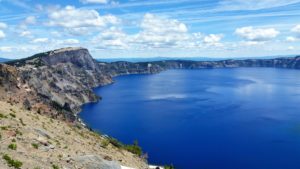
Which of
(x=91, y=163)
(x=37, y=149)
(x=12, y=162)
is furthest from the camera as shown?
(x=37, y=149)

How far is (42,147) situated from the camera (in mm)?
44469

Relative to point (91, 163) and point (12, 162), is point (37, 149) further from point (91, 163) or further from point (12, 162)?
point (12, 162)

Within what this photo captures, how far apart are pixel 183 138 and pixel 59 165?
6098 inches

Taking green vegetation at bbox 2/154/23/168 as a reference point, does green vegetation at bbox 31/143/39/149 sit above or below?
below

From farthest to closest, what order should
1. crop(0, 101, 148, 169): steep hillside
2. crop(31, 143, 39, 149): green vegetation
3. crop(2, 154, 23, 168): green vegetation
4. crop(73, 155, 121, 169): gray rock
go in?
1. crop(31, 143, 39, 149): green vegetation
2. crop(73, 155, 121, 169): gray rock
3. crop(0, 101, 148, 169): steep hillside
4. crop(2, 154, 23, 168): green vegetation

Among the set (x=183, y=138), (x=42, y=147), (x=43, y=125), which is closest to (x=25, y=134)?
(x=42, y=147)

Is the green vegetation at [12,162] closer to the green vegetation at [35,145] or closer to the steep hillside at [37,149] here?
the steep hillside at [37,149]

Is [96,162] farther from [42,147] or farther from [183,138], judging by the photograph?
[183,138]

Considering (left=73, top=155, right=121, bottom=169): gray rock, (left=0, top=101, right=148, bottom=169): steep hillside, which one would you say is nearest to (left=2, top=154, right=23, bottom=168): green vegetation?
(left=0, top=101, right=148, bottom=169): steep hillside

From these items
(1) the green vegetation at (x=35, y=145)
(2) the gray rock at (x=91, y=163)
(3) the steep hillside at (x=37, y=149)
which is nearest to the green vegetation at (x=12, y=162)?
(3) the steep hillside at (x=37, y=149)

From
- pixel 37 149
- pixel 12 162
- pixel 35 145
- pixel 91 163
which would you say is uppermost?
pixel 12 162

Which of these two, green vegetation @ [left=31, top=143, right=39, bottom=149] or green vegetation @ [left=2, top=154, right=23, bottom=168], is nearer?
green vegetation @ [left=2, top=154, right=23, bottom=168]

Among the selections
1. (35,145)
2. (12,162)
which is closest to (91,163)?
(35,145)

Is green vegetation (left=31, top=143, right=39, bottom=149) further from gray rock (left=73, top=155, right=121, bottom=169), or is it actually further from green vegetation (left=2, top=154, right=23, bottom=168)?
green vegetation (left=2, top=154, right=23, bottom=168)
